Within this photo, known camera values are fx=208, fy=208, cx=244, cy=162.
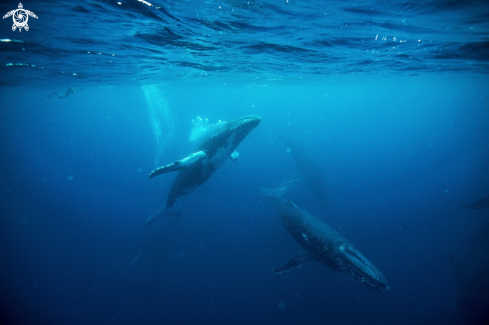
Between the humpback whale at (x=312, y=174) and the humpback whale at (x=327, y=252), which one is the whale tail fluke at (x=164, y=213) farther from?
the humpback whale at (x=312, y=174)

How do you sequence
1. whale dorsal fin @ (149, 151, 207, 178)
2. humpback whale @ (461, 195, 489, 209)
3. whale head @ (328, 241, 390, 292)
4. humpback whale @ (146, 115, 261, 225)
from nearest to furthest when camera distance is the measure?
whale head @ (328, 241, 390, 292) → whale dorsal fin @ (149, 151, 207, 178) → humpback whale @ (146, 115, 261, 225) → humpback whale @ (461, 195, 489, 209)

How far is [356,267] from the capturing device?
265 inches

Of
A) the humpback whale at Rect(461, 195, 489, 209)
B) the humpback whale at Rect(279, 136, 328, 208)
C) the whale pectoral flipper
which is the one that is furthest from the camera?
the humpback whale at Rect(279, 136, 328, 208)

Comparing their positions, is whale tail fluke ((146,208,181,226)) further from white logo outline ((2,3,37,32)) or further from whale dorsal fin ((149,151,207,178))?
white logo outline ((2,3,37,32))

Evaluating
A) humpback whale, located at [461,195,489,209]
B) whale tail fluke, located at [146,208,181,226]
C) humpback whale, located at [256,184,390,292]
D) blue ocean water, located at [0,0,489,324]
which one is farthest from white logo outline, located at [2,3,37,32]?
humpback whale, located at [461,195,489,209]

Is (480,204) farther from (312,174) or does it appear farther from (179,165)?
(179,165)

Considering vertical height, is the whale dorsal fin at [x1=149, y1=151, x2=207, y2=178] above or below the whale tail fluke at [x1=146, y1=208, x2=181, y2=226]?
above

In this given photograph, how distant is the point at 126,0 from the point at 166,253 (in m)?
13.1

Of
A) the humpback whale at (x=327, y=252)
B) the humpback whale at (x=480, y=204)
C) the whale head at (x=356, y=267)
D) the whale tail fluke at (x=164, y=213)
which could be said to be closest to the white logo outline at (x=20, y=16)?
the whale tail fluke at (x=164, y=213)

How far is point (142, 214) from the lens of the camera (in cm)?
1922

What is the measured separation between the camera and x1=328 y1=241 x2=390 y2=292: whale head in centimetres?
633

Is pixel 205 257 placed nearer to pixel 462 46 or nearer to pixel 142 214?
pixel 142 214

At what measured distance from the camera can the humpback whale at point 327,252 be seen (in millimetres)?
6555

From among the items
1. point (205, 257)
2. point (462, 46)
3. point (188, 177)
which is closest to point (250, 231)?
point (205, 257)
